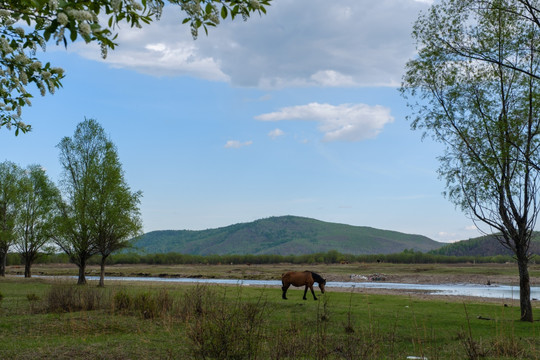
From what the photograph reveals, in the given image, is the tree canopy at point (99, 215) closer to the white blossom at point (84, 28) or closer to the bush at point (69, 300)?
the bush at point (69, 300)

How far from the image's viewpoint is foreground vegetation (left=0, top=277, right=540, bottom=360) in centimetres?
1029

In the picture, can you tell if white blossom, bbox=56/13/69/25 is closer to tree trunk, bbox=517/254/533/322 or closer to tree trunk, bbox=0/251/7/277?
tree trunk, bbox=517/254/533/322

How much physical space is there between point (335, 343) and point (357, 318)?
5723mm

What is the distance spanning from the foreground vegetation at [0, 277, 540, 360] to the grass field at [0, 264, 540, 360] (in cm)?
3

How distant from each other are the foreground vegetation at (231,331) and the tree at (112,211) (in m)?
18.9

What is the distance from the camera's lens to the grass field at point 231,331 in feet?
33.8

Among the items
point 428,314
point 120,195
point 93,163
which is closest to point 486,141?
point 428,314

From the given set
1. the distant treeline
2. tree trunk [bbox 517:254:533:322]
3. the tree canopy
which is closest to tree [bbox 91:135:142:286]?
the tree canopy

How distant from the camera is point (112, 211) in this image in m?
41.2

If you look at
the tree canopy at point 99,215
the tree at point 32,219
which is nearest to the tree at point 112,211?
the tree canopy at point 99,215

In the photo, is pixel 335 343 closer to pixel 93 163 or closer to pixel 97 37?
pixel 97 37

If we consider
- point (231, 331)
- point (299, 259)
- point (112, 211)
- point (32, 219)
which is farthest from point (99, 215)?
point (299, 259)

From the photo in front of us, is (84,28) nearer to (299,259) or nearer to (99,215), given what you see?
(99,215)

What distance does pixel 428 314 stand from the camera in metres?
20.8
